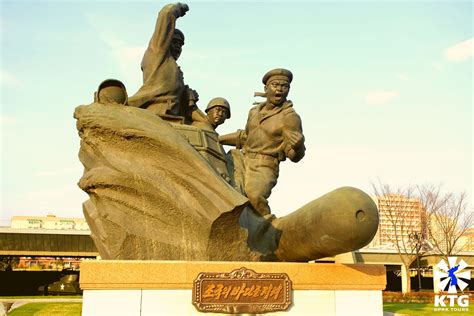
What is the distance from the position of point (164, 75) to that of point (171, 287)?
3097 mm

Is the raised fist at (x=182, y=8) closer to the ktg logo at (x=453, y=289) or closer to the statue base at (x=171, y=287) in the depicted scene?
the statue base at (x=171, y=287)

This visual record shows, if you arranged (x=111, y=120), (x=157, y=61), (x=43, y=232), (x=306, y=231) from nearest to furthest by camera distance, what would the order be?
(x=306, y=231) → (x=111, y=120) → (x=157, y=61) → (x=43, y=232)

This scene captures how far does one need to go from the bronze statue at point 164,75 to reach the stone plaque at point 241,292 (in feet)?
8.53

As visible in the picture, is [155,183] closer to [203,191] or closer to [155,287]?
[203,191]

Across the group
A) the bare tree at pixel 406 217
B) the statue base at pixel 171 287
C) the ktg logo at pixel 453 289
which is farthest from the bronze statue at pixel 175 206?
the bare tree at pixel 406 217

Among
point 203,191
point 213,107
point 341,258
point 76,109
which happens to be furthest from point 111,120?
point 341,258

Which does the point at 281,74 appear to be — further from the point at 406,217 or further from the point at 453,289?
the point at 406,217

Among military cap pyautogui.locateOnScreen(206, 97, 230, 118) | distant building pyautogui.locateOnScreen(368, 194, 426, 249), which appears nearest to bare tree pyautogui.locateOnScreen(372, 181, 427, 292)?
distant building pyautogui.locateOnScreen(368, 194, 426, 249)

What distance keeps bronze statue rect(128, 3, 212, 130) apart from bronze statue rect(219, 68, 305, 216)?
75 cm

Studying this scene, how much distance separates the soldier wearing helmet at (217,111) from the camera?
6609 millimetres

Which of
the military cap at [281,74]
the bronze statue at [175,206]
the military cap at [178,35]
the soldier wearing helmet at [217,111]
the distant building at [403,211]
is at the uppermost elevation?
the distant building at [403,211]

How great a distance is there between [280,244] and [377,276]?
1.05 meters

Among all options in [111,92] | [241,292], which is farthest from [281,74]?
[241,292]

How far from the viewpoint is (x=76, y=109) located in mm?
5441
